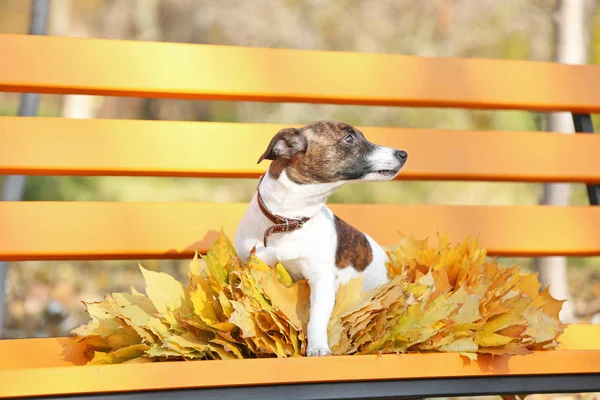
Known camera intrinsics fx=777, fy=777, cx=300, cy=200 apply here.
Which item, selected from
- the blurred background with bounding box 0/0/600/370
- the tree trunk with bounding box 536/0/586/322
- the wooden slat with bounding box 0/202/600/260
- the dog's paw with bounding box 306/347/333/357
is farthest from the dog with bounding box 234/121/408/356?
the blurred background with bounding box 0/0/600/370

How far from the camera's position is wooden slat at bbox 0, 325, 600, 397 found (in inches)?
69.2

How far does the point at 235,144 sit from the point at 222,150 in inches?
2.0

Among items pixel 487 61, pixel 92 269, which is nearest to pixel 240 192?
pixel 92 269

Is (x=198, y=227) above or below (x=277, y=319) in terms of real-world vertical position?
above

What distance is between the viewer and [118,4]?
947 cm

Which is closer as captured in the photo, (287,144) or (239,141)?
(287,144)

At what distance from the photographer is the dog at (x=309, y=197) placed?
218cm

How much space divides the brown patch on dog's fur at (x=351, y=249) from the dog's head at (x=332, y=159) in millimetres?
181

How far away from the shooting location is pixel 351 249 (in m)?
2.33

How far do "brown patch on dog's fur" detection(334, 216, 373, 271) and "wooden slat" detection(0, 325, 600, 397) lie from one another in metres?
0.44

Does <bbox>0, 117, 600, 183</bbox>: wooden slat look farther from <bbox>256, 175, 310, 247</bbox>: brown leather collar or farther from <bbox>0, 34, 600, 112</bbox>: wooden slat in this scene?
<bbox>256, 175, 310, 247</bbox>: brown leather collar

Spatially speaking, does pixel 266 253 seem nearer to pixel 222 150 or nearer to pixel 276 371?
pixel 276 371

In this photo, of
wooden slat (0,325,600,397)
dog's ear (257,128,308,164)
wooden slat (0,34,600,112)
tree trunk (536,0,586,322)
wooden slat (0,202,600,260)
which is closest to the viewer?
wooden slat (0,325,600,397)

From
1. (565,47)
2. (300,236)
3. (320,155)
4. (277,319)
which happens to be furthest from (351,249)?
(565,47)
